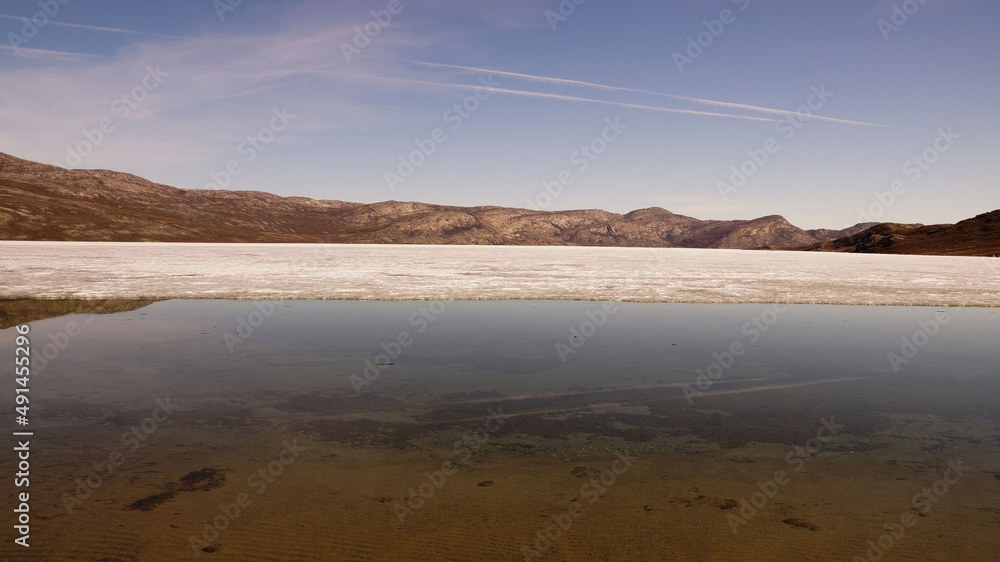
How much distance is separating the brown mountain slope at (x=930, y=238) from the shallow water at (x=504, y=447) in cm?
16367

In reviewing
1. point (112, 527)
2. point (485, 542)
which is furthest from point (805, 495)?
point (112, 527)

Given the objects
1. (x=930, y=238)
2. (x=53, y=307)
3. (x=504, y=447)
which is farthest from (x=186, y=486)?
(x=930, y=238)

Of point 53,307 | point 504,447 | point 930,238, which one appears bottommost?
point 504,447

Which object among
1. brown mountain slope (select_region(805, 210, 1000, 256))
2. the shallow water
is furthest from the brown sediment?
brown mountain slope (select_region(805, 210, 1000, 256))

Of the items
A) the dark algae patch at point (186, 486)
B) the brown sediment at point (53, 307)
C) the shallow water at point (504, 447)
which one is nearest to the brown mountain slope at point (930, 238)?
the shallow water at point (504, 447)

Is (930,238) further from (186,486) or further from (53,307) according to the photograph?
(186,486)

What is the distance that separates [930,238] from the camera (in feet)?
554

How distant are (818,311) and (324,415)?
15541mm

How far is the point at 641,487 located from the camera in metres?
5.09

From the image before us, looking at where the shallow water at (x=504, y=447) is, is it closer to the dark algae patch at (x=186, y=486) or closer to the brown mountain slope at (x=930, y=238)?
the dark algae patch at (x=186, y=486)

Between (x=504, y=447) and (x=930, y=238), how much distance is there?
20436 centimetres

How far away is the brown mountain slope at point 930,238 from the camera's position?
493 ft

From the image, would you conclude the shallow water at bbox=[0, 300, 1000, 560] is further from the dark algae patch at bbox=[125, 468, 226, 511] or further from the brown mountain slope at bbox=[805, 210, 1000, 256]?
the brown mountain slope at bbox=[805, 210, 1000, 256]

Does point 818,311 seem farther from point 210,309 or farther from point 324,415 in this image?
point 210,309
